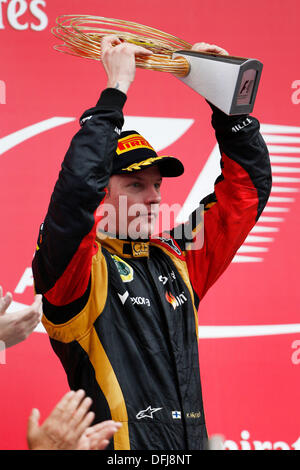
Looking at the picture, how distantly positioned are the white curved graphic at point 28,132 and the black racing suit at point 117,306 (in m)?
0.72

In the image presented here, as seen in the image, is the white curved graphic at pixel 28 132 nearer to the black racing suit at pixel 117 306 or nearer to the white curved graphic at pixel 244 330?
the black racing suit at pixel 117 306

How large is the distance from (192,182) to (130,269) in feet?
2.94

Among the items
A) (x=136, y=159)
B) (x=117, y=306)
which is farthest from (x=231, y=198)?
(x=117, y=306)

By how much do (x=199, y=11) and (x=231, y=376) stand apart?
4.19 ft

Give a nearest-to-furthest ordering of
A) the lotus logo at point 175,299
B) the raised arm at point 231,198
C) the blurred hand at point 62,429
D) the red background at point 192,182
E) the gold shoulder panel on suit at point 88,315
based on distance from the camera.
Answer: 1. the blurred hand at point 62,429
2. the gold shoulder panel on suit at point 88,315
3. the lotus logo at point 175,299
4. the raised arm at point 231,198
5. the red background at point 192,182

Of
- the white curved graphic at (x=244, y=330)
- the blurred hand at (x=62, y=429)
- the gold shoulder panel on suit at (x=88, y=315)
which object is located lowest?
the white curved graphic at (x=244, y=330)

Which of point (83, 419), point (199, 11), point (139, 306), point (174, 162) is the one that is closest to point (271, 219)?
point (199, 11)

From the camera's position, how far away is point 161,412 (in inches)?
51.9

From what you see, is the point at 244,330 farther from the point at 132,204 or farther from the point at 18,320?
the point at 18,320

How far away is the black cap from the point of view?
4.75 feet

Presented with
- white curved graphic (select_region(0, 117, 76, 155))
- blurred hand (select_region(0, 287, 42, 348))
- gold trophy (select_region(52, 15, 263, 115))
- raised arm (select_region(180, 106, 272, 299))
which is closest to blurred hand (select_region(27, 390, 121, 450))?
blurred hand (select_region(0, 287, 42, 348))

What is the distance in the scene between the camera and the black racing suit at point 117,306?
48.0 inches

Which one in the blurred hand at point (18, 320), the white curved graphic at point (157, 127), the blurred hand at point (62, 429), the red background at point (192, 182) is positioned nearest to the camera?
the blurred hand at point (62, 429)

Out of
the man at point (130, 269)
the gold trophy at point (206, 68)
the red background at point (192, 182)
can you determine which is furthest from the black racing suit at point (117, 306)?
the red background at point (192, 182)
